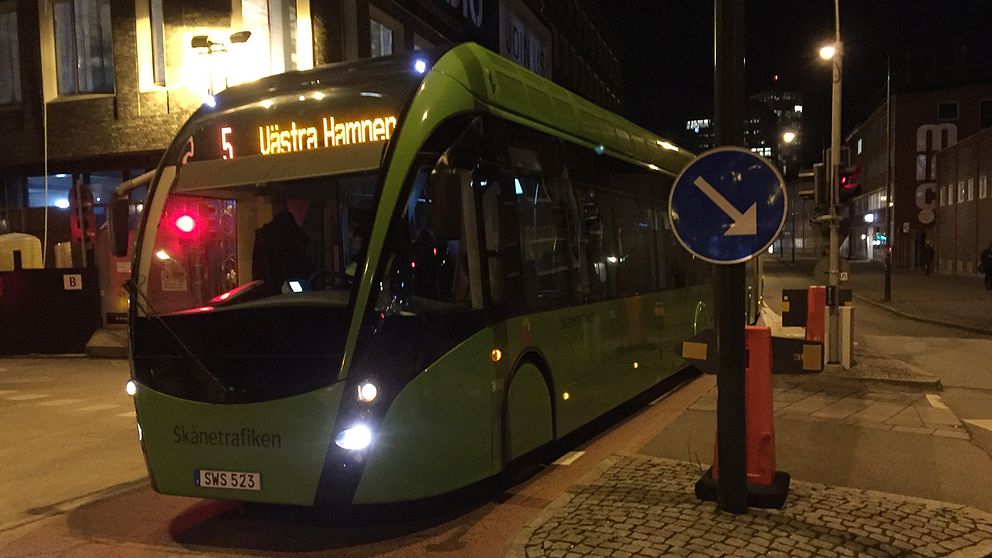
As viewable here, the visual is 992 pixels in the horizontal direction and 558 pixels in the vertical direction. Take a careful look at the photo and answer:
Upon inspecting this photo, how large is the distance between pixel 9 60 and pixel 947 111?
5674 cm

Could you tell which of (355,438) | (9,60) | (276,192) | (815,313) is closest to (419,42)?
(9,60)

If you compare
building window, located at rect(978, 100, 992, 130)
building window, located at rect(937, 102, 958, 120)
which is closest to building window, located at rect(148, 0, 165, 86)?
building window, located at rect(937, 102, 958, 120)

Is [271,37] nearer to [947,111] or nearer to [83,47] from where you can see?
[83,47]

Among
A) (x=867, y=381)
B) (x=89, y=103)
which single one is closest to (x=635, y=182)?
(x=867, y=381)

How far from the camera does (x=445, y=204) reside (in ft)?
15.5

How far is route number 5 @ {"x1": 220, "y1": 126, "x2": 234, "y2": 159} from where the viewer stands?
537cm

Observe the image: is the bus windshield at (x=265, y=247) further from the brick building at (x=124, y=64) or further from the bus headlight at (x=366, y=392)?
the brick building at (x=124, y=64)

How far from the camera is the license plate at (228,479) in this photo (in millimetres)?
4812

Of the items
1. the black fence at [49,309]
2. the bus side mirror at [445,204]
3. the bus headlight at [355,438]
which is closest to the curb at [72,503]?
the bus headlight at [355,438]

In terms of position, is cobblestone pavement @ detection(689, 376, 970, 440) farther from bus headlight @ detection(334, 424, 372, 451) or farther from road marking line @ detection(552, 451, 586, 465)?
bus headlight @ detection(334, 424, 372, 451)

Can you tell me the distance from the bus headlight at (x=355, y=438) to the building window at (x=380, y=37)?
15.3 m

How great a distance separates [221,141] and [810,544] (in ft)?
15.9

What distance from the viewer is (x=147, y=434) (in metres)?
5.14

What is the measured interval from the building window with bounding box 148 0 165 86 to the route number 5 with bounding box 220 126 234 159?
12.8m
